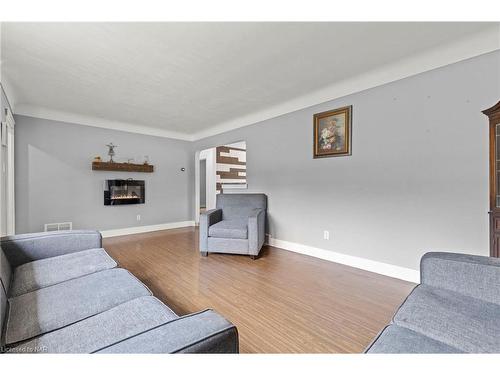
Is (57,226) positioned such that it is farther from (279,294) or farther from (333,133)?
(333,133)

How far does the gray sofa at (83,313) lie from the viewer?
662 millimetres

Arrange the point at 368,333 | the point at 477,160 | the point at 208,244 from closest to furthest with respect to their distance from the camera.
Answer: the point at 368,333
the point at 477,160
the point at 208,244

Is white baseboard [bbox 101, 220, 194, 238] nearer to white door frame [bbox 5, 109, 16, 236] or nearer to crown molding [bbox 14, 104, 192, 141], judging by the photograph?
white door frame [bbox 5, 109, 16, 236]

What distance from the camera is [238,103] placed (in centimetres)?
356

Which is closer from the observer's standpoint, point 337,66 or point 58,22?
point 58,22

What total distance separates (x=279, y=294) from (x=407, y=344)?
134 cm

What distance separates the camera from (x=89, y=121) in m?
4.18

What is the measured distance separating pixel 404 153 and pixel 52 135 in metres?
5.24

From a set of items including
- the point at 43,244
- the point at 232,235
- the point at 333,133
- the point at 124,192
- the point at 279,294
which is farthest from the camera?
the point at 124,192

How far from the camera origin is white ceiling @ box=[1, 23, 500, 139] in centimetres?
187

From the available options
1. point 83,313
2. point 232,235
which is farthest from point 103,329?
point 232,235

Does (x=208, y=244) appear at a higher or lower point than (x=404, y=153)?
lower
